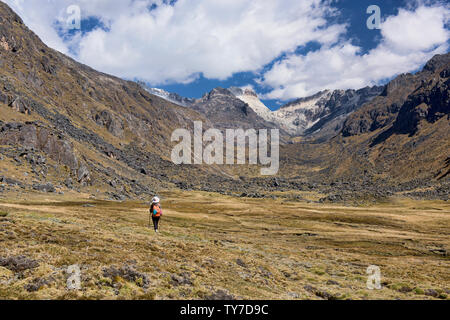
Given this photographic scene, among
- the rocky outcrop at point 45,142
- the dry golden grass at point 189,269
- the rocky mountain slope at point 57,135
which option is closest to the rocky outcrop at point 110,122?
the rocky mountain slope at point 57,135

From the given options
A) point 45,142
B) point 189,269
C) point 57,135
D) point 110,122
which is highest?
point 110,122

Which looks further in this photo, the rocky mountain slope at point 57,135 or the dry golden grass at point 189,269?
the rocky mountain slope at point 57,135

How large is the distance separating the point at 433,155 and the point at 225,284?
215359mm

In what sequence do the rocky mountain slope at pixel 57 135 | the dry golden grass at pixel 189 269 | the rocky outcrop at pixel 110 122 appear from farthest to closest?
the rocky outcrop at pixel 110 122 < the rocky mountain slope at pixel 57 135 < the dry golden grass at pixel 189 269

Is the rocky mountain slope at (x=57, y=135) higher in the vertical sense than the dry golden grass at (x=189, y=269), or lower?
higher

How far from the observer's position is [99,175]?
92.6 meters

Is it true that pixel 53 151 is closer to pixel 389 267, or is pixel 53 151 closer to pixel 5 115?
pixel 5 115

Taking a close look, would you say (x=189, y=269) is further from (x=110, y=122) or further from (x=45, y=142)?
(x=110, y=122)

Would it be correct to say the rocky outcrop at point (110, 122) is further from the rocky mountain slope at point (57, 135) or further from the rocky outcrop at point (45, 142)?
the rocky outcrop at point (45, 142)

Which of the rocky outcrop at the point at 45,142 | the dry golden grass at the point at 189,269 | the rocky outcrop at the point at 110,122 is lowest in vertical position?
the dry golden grass at the point at 189,269

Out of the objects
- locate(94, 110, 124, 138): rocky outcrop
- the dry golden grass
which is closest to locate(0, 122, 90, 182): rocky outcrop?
the dry golden grass

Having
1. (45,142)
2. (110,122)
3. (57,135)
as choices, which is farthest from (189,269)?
(110,122)

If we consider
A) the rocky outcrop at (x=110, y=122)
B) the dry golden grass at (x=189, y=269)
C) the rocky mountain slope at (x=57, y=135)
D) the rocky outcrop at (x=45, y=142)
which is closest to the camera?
the dry golden grass at (x=189, y=269)
